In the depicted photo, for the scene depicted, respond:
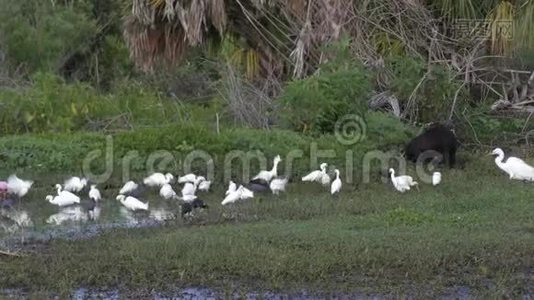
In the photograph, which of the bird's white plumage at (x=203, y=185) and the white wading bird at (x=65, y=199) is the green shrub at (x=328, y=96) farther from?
the white wading bird at (x=65, y=199)

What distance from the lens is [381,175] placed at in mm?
14844

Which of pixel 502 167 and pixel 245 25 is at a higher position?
pixel 245 25

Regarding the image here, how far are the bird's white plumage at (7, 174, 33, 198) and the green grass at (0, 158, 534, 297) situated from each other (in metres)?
2.45

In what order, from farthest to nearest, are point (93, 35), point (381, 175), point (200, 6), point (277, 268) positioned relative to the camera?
1. point (93, 35)
2. point (200, 6)
3. point (381, 175)
4. point (277, 268)

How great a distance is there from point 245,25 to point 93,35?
8387 millimetres

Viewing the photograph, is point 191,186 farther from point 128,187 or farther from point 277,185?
point 277,185

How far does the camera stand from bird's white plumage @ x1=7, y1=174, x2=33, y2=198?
1324 centimetres

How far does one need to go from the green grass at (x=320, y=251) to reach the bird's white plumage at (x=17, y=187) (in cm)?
245

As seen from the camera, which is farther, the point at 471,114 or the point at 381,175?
the point at 471,114

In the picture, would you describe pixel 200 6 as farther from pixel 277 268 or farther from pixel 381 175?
pixel 277 268

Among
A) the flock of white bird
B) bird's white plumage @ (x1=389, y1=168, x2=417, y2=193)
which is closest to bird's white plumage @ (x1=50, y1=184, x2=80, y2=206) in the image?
the flock of white bird

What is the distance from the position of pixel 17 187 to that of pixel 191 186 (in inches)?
80.3

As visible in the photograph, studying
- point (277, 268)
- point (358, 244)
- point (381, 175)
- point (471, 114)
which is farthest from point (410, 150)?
point (277, 268)

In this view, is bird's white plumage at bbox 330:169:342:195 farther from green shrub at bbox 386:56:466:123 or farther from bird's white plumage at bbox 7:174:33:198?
green shrub at bbox 386:56:466:123
